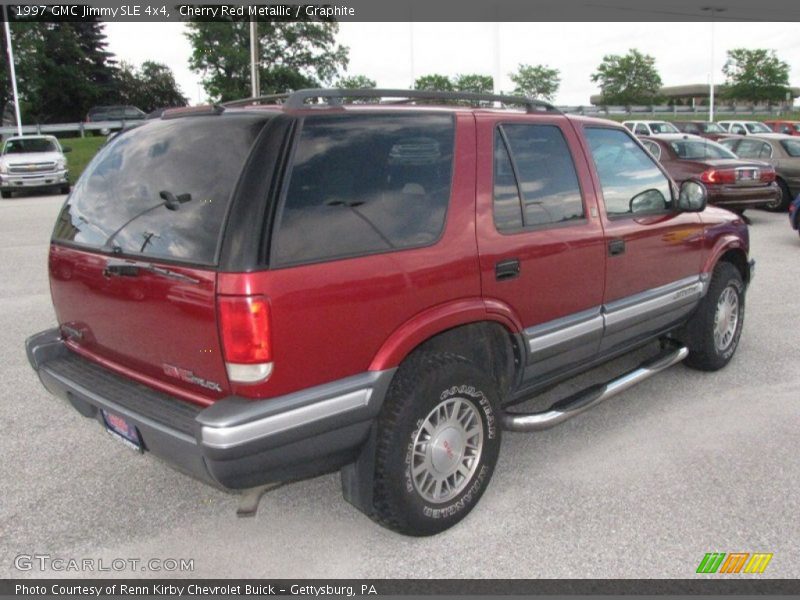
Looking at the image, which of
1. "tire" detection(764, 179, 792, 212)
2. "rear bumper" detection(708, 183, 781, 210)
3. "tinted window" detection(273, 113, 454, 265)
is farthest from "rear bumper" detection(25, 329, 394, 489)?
"tire" detection(764, 179, 792, 212)

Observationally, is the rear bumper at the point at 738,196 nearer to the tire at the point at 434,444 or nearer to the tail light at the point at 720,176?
the tail light at the point at 720,176

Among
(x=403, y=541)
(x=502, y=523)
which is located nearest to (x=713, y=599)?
(x=502, y=523)

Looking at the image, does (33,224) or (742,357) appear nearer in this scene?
(742,357)

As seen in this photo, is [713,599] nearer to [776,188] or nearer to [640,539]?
[640,539]

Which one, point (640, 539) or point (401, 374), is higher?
point (401, 374)

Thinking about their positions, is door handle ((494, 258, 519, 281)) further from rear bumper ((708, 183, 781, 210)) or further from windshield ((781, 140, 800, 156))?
windshield ((781, 140, 800, 156))

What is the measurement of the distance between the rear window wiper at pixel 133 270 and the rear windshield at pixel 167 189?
0.17 ft

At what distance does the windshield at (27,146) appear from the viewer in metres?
20.3

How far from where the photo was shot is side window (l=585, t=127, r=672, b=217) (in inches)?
167

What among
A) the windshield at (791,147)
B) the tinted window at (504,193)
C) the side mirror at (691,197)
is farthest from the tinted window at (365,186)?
the windshield at (791,147)

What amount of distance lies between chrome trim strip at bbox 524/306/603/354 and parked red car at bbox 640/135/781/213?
9208mm

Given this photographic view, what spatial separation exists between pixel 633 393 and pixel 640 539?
6.45 ft

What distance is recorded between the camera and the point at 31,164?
19891mm

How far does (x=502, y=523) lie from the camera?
3412 millimetres
